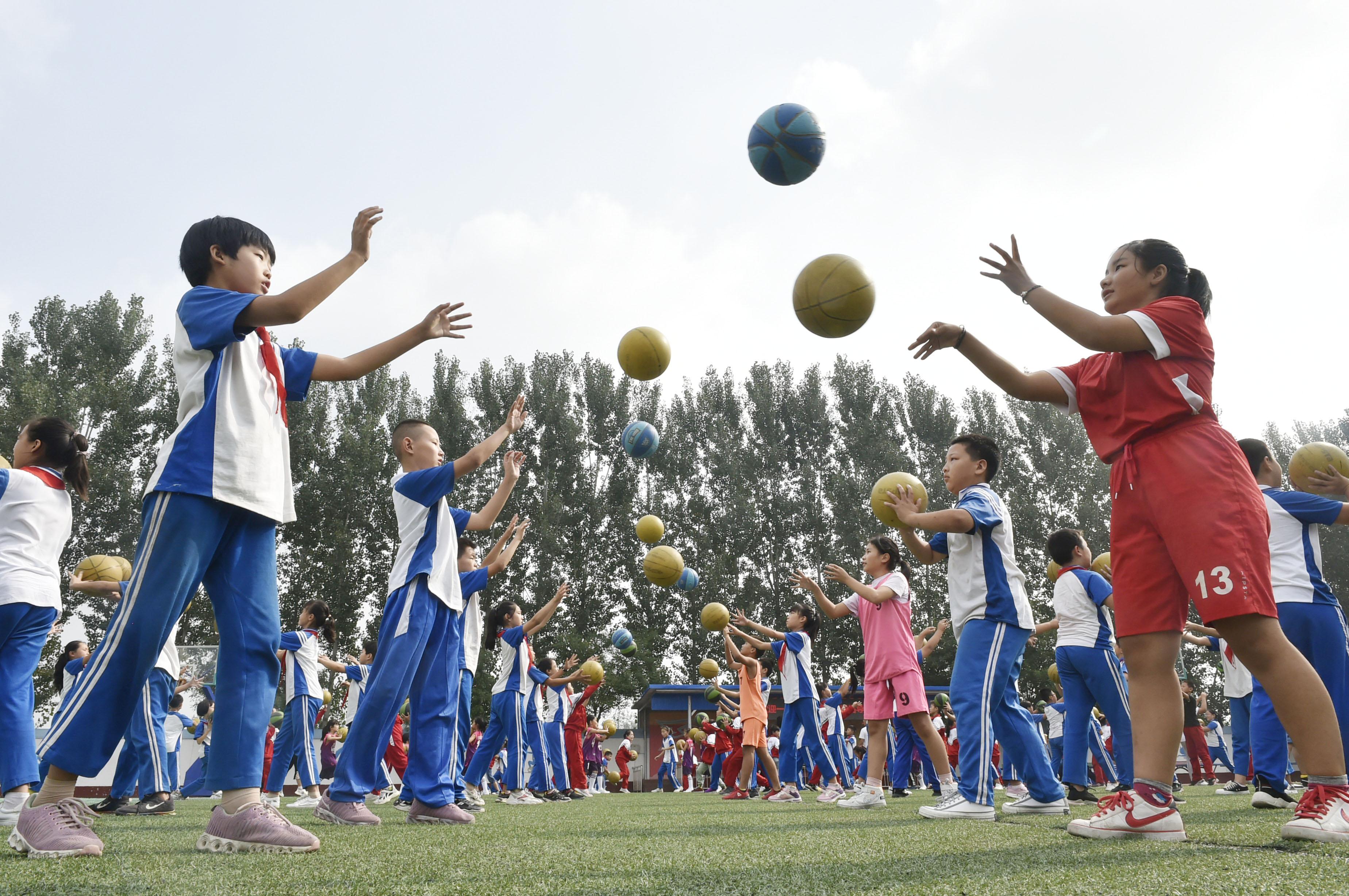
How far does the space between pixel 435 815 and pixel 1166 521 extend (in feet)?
14.6

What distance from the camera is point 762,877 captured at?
8.19 feet

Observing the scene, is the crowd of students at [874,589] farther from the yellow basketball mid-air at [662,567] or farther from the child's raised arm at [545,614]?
the yellow basketball mid-air at [662,567]

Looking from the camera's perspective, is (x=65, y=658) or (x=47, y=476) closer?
(x=47, y=476)

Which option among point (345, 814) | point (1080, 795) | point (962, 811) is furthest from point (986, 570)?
point (345, 814)

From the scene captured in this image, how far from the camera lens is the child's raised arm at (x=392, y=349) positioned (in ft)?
12.2

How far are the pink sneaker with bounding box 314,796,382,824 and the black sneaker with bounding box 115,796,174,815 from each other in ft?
11.8

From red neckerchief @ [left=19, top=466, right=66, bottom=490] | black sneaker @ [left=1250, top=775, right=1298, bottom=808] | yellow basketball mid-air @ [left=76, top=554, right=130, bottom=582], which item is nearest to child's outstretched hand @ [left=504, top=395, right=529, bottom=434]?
red neckerchief @ [left=19, top=466, right=66, bottom=490]

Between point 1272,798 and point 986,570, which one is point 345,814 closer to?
point 986,570

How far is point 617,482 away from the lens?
33.0 m

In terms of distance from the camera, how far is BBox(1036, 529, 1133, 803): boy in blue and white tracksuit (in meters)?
6.32

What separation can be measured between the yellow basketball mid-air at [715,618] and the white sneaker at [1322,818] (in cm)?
946

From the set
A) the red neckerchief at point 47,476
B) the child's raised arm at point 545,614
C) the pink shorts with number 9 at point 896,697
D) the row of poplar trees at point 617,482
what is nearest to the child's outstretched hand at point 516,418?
the red neckerchief at point 47,476

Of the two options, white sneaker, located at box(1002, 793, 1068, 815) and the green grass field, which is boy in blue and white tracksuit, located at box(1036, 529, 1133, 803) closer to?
white sneaker, located at box(1002, 793, 1068, 815)

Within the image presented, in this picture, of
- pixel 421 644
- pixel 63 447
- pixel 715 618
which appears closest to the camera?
pixel 63 447
